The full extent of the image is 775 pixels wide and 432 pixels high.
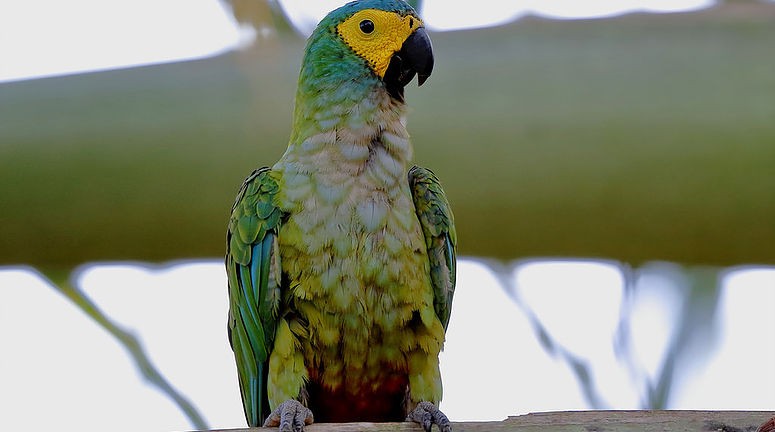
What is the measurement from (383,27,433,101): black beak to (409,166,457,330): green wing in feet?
0.93

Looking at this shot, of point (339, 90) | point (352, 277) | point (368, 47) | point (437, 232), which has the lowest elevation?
point (352, 277)

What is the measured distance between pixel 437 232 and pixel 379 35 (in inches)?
23.9

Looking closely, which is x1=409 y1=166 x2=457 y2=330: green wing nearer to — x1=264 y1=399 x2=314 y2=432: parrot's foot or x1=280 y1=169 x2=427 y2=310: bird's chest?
x1=280 y1=169 x2=427 y2=310: bird's chest

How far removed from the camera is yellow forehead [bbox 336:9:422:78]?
2.58 meters

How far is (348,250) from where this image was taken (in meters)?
2.37

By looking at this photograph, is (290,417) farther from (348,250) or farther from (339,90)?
(339,90)

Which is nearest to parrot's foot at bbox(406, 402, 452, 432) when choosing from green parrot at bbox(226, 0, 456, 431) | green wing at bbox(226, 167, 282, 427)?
green parrot at bbox(226, 0, 456, 431)

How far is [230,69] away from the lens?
2.46 m

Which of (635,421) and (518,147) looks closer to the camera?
(635,421)

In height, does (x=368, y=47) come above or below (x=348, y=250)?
above

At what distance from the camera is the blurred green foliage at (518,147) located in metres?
2.21

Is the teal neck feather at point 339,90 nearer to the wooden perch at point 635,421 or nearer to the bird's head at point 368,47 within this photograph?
the bird's head at point 368,47

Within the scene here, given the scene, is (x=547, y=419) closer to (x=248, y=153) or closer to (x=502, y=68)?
(x=502, y=68)

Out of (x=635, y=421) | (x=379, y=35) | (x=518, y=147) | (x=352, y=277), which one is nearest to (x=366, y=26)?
(x=379, y=35)
